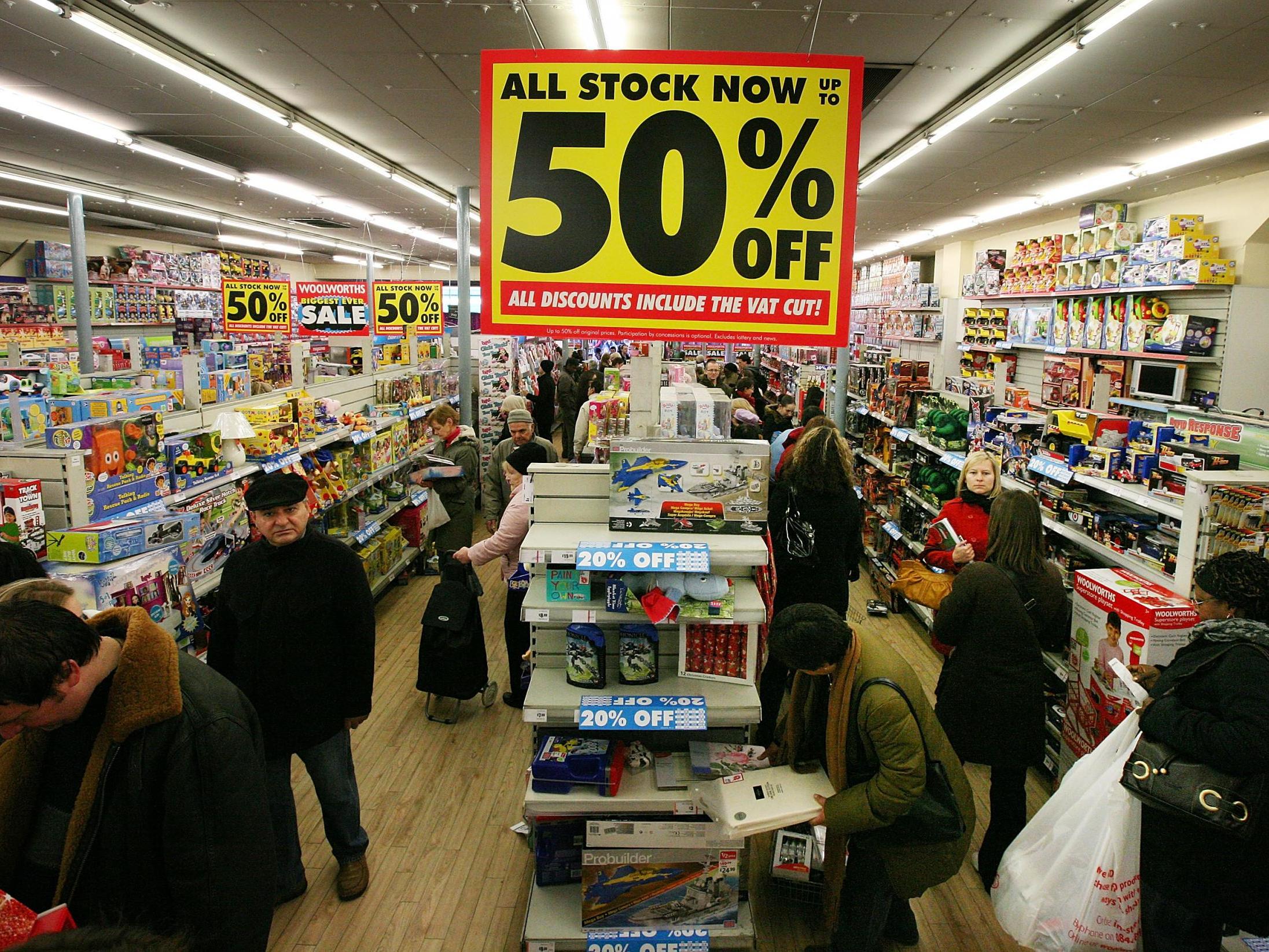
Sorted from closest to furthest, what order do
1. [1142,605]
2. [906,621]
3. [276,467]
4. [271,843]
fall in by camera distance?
[271,843], [1142,605], [276,467], [906,621]

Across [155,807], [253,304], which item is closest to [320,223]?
[253,304]

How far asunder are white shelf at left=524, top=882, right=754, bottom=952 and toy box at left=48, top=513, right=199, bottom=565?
2.31m

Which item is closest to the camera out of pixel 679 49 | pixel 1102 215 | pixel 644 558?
pixel 644 558

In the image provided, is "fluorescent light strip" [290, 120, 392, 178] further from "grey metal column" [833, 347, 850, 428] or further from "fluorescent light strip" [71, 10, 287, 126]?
"grey metal column" [833, 347, 850, 428]

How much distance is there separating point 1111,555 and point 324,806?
4.12m

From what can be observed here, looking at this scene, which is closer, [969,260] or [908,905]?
[908,905]

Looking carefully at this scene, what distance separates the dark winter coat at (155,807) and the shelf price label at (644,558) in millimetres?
1167

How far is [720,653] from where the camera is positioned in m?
2.87

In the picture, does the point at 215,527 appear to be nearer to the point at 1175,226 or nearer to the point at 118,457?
the point at 118,457

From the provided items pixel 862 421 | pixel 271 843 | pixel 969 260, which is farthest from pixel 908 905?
pixel 969 260

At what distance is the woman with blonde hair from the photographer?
4.23 metres

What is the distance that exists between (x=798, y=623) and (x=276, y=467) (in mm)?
3965

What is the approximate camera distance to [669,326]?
2.59m

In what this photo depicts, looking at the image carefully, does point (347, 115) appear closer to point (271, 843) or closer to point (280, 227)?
point (271, 843)
